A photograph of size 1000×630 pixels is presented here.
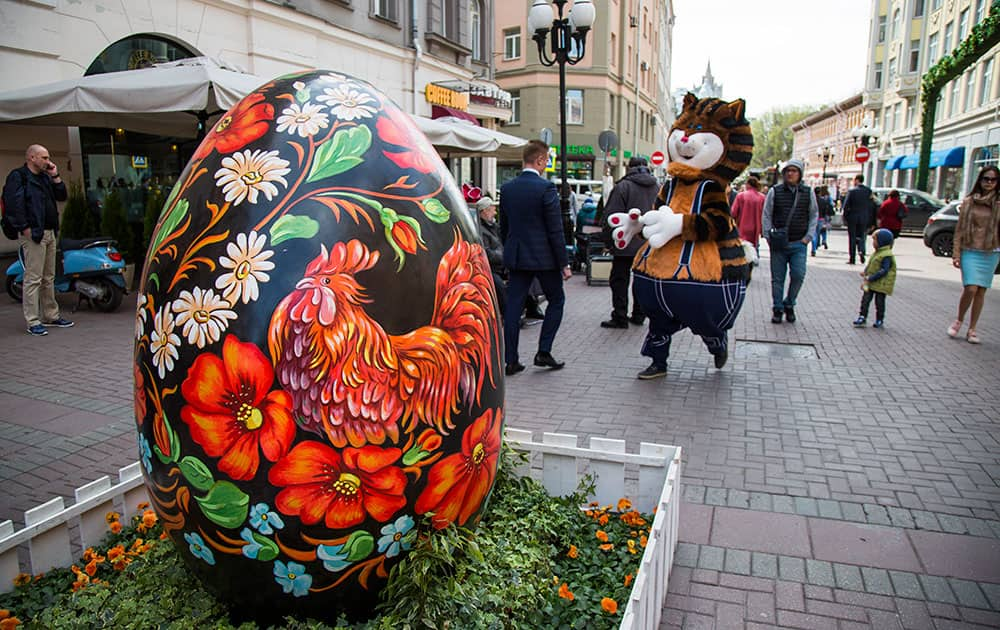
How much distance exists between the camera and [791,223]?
27.5 ft

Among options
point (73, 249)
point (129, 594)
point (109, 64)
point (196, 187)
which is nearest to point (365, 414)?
point (196, 187)

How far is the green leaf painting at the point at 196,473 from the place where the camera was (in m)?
1.96

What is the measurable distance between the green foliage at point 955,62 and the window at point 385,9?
12007 millimetres

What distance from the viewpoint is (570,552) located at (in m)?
2.81

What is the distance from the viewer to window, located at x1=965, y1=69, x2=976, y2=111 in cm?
3250

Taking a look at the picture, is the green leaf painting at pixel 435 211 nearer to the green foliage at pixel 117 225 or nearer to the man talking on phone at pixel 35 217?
the man talking on phone at pixel 35 217

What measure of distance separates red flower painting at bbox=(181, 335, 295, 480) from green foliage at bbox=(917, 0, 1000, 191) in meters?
10.9

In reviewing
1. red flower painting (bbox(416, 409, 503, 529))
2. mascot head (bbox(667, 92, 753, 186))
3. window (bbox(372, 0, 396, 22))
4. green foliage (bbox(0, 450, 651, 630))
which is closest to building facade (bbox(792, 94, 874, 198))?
window (bbox(372, 0, 396, 22))

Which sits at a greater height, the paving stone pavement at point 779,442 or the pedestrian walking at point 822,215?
the pedestrian walking at point 822,215

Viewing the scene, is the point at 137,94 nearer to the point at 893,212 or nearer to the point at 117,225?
the point at 117,225

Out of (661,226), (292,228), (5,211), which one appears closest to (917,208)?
(661,226)

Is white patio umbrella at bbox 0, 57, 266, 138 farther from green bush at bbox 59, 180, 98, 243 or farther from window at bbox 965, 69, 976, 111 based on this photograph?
window at bbox 965, 69, 976, 111

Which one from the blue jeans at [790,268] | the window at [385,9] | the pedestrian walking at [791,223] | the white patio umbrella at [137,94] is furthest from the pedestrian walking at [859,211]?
the white patio umbrella at [137,94]

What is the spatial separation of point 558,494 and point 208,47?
11218 mm
